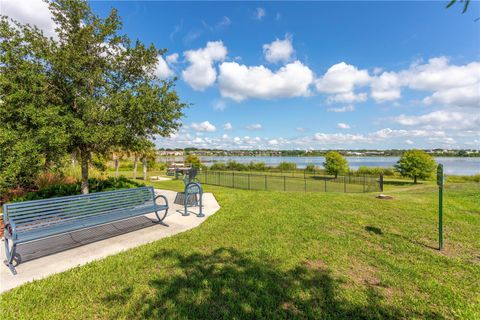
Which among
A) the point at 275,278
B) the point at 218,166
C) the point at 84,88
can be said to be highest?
the point at 84,88

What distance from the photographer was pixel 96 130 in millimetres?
5699

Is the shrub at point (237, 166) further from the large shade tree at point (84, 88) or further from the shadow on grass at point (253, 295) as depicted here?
the shadow on grass at point (253, 295)

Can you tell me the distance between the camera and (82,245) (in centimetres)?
429

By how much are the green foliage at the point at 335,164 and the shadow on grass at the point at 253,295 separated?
30319 millimetres

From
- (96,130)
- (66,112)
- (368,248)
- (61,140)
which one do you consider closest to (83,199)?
(61,140)

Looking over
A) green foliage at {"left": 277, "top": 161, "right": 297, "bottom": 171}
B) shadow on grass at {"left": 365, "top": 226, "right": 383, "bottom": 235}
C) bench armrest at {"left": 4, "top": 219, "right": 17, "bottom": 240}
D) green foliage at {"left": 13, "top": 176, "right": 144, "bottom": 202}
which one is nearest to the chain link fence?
green foliage at {"left": 13, "top": 176, "right": 144, "bottom": 202}

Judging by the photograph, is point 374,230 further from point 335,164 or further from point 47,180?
point 335,164

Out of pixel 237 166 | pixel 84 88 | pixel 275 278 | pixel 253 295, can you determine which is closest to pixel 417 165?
pixel 237 166

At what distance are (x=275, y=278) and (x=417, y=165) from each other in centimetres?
3002

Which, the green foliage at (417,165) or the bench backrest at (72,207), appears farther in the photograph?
the green foliage at (417,165)

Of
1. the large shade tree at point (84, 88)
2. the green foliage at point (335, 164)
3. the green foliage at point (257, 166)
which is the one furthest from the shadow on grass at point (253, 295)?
the green foliage at point (257, 166)

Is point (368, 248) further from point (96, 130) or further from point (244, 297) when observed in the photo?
point (96, 130)

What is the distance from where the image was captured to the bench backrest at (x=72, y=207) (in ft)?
12.2

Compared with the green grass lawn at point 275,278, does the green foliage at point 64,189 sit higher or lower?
higher
